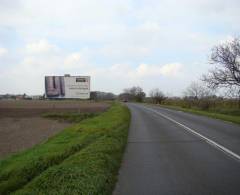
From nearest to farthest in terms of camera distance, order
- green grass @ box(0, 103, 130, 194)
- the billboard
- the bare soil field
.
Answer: green grass @ box(0, 103, 130, 194) < the bare soil field < the billboard

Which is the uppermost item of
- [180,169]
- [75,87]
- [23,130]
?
[75,87]

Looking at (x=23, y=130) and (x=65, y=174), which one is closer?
(x=65, y=174)

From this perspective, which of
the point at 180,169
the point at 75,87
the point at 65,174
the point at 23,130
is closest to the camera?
the point at 65,174

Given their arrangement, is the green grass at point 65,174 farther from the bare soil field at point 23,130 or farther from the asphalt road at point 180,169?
the bare soil field at point 23,130

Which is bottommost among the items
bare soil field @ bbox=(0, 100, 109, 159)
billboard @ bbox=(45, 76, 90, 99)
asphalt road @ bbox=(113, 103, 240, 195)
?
bare soil field @ bbox=(0, 100, 109, 159)

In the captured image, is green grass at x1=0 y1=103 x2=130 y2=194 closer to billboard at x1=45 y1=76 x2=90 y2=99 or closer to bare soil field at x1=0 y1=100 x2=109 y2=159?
bare soil field at x1=0 y1=100 x2=109 y2=159

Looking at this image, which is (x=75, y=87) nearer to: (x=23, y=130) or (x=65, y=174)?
(x=23, y=130)

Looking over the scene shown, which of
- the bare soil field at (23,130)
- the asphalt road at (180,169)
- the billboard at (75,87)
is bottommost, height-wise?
the bare soil field at (23,130)

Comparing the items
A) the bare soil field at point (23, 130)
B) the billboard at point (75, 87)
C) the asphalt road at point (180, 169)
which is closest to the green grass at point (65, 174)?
the asphalt road at point (180, 169)

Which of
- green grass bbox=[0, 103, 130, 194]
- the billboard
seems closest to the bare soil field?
green grass bbox=[0, 103, 130, 194]

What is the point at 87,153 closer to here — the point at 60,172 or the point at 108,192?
the point at 60,172

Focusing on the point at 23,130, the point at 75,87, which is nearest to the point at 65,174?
the point at 23,130

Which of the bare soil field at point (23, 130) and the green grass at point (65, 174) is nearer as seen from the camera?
the green grass at point (65, 174)

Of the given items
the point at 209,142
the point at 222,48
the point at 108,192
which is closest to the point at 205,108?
the point at 222,48
